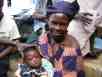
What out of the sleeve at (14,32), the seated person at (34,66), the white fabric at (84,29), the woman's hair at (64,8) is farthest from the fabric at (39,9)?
the seated person at (34,66)

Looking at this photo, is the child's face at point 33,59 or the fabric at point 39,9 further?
the fabric at point 39,9

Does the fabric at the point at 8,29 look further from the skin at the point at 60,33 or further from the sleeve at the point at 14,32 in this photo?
the skin at the point at 60,33

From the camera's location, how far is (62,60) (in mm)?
2191

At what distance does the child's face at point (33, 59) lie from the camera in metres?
2.15

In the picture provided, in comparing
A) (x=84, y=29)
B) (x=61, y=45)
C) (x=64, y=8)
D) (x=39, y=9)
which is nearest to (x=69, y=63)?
(x=61, y=45)

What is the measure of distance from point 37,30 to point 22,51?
0.56 m

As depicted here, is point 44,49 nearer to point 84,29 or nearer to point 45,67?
point 45,67

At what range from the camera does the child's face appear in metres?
2.15

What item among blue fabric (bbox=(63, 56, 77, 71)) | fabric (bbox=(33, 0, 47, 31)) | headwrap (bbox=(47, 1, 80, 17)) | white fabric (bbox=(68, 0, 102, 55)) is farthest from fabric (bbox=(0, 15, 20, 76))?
blue fabric (bbox=(63, 56, 77, 71))

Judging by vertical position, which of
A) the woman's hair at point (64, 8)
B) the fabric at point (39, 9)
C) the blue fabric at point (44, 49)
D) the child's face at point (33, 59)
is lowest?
the child's face at point (33, 59)

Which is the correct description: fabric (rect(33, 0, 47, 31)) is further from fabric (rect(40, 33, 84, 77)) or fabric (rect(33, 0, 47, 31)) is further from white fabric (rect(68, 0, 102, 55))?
fabric (rect(40, 33, 84, 77))

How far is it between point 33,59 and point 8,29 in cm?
73

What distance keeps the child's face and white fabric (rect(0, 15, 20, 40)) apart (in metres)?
0.62

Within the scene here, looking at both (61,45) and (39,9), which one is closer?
(61,45)
